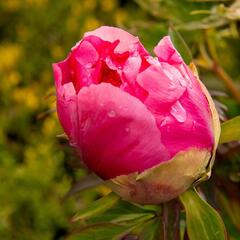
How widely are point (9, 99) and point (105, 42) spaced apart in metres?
1.43

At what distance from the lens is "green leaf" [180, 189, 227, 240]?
68 cm

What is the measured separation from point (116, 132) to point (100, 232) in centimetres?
16

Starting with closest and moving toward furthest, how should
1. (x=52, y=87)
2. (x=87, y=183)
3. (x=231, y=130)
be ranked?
(x=231, y=130) < (x=87, y=183) < (x=52, y=87)

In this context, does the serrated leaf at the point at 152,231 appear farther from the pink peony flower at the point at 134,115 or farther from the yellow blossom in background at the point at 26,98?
the yellow blossom in background at the point at 26,98

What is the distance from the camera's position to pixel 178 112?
2.11 feet

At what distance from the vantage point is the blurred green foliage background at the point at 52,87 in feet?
3.09

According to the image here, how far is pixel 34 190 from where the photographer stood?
1.67 metres

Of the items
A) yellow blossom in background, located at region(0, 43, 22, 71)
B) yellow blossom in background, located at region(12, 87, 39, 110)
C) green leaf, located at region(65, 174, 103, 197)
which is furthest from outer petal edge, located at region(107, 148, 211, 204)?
yellow blossom in background, located at region(0, 43, 22, 71)

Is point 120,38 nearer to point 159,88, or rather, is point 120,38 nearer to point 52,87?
point 159,88

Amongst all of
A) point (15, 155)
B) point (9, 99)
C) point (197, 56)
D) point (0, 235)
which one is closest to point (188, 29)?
point (197, 56)

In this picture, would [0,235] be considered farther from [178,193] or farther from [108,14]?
[108,14]

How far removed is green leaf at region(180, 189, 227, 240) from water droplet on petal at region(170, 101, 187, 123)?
9 centimetres

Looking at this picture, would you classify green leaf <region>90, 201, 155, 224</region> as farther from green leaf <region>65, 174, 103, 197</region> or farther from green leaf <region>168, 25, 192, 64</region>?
green leaf <region>168, 25, 192, 64</region>

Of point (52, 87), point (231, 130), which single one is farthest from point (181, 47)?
point (52, 87)
